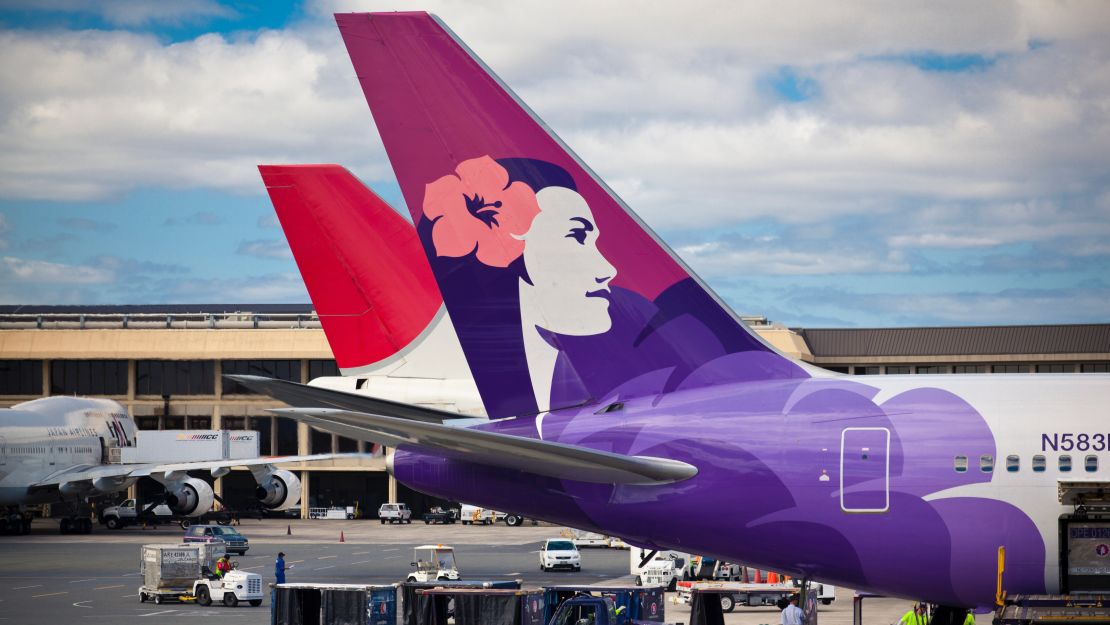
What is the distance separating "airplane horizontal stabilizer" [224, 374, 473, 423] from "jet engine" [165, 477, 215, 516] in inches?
2808

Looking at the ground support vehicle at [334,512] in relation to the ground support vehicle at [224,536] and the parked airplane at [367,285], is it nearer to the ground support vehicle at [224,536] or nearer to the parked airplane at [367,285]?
the ground support vehicle at [224,536]

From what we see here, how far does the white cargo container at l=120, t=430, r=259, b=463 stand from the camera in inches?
3474

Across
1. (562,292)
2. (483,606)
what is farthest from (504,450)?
(483,606)

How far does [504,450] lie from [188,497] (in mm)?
73994

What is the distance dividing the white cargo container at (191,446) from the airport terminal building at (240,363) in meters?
17.4

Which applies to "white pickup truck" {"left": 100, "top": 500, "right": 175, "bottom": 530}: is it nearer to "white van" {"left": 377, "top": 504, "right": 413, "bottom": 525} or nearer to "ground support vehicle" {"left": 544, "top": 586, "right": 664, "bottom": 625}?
"white van" {"left": 377, "top": 504, "right": 413, "bottom": 525}

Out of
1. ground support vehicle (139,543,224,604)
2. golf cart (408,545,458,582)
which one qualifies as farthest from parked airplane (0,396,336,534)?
golf cart (408,545,458,582)

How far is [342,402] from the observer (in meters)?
16.7

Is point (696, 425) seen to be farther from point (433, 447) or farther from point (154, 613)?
point (154, 613)

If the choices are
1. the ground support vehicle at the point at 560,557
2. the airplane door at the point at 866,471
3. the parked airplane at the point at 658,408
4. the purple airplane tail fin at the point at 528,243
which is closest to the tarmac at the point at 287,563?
the ground support vehicle at the point at 560,557

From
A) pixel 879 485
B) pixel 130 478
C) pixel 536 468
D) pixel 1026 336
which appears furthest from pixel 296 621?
pixel 1026 336

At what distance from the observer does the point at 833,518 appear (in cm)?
1633

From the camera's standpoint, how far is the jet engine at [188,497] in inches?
3342

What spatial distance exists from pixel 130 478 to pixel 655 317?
73.5 metres
